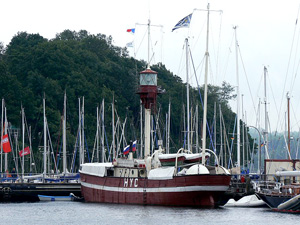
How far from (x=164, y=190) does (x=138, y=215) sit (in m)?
7.16

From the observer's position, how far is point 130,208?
72.8 m

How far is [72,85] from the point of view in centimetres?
14238

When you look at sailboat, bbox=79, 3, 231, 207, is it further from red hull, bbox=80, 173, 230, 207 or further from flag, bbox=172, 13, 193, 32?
flag, bbox=172, 13, 193, 32

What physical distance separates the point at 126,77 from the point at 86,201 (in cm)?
7430

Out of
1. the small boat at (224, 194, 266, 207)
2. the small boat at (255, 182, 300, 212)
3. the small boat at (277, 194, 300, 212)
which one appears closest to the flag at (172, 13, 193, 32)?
the small boat at (224, 194, 266, 207)

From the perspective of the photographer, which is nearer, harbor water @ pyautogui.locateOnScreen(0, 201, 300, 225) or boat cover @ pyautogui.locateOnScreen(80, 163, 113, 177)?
harbor water @ pyautogui.locateOnScreen(0, 201, 300, 225)

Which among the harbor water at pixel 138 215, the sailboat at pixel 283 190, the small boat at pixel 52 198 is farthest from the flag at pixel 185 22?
the small boat at pixel 52 198

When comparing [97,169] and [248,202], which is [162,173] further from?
[97,169]

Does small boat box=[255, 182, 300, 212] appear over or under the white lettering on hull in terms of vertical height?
under

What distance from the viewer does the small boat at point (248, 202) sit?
248 feet

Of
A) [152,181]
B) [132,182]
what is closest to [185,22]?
[152,181]

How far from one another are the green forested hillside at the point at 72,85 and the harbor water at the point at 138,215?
4578 cm

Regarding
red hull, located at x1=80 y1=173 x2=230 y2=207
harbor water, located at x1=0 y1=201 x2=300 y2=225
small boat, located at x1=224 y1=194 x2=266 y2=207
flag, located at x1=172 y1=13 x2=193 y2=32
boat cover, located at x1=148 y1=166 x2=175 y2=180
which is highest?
flag, located at x1=172 y1=13 x2=193 y2=32

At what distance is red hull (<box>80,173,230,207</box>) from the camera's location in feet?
229
